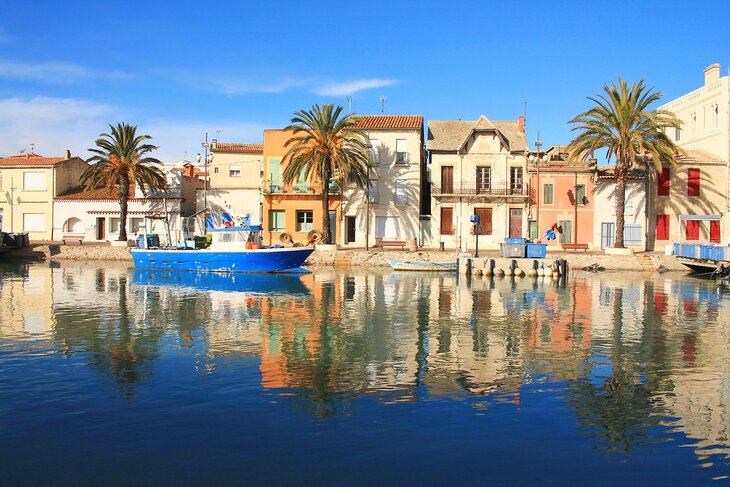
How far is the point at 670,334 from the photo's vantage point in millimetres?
20062

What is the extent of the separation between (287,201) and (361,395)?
40.7 metres

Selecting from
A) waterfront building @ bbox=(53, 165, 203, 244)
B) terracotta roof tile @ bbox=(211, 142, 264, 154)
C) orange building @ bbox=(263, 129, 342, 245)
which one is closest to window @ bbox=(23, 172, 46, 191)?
waterfront building @ bbox=(53, 165, 203, 244)

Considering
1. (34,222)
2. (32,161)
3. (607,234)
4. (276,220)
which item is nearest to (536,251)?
(607,234)

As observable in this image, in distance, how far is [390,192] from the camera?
5203cm

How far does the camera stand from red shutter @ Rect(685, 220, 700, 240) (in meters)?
50.1

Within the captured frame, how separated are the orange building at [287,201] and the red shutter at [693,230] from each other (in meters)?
26.3

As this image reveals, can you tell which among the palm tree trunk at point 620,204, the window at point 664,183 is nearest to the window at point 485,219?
the palm tree trunk at point 620,204

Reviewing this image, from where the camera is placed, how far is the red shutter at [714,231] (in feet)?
163

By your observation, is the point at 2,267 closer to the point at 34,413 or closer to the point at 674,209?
the point at 34,413

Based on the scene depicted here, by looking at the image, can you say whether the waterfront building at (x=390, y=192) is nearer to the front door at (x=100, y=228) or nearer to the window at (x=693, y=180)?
the window at (x=693, y=180)

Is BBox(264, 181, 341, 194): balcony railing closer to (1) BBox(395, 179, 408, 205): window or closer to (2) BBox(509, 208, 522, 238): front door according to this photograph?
(1) BBox(395, 179, 408, 205): window

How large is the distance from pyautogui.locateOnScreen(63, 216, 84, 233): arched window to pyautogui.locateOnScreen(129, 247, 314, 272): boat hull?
59.4 feet

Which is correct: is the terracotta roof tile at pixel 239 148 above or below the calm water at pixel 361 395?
above

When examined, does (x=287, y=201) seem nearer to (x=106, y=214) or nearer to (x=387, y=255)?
(x=387, y=255)
